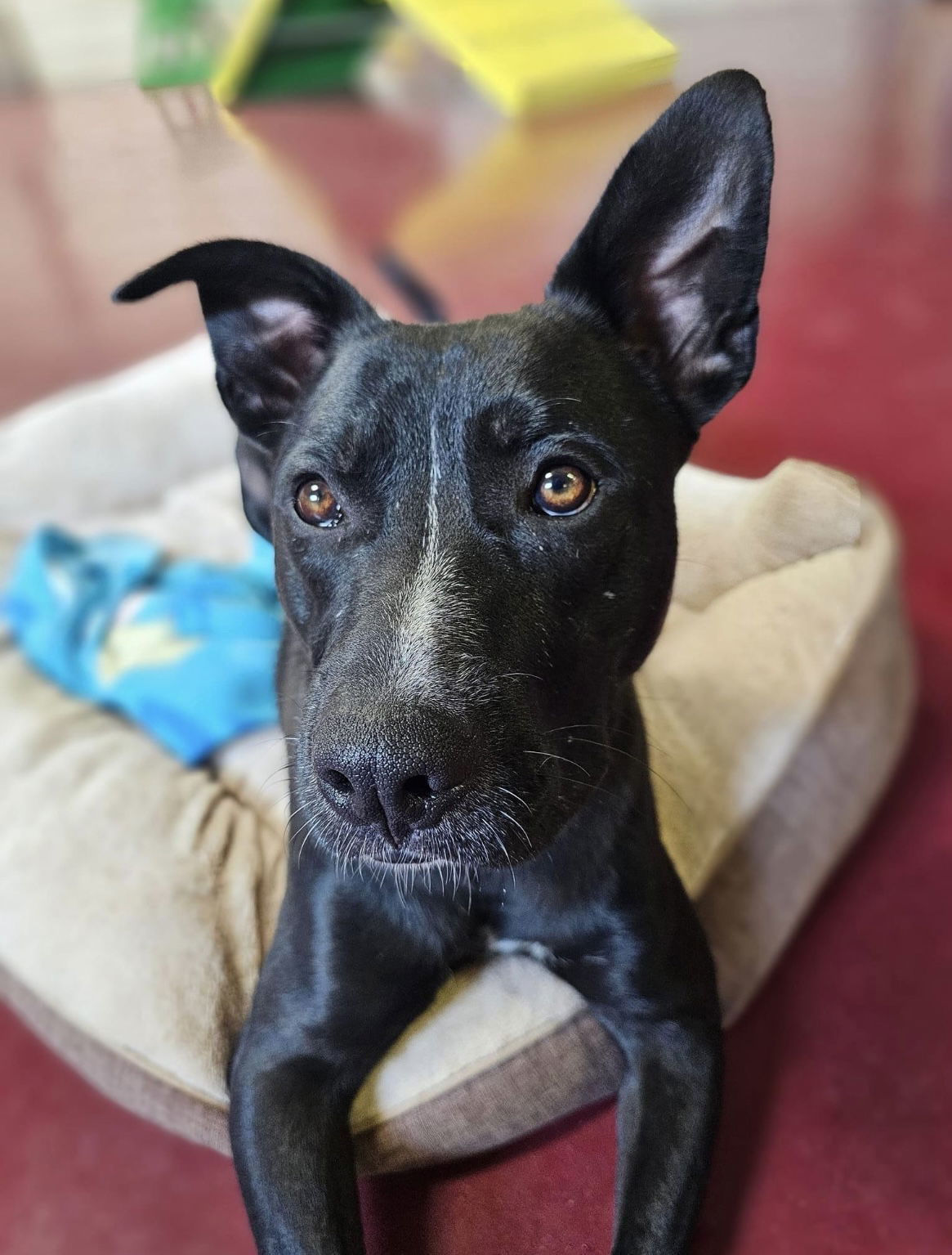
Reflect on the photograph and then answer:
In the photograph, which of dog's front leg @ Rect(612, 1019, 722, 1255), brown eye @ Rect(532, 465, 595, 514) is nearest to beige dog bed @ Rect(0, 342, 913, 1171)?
dog's front leg @ Rect(612, 1019, 722, 1255)

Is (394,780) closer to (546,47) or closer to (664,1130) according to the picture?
(664,1130)

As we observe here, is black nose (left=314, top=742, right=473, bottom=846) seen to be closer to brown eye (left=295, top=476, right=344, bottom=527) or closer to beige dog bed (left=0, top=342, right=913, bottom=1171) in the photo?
brown eye (left=295, top=476, right=344, bottom=527)

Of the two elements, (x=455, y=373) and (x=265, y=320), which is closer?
(x=455, y=373)

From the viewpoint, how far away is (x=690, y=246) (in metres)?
1.30

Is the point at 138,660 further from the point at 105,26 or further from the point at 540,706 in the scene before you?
the point at 105,26

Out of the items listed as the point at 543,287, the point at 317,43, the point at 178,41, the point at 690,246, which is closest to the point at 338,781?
the point at 690,246

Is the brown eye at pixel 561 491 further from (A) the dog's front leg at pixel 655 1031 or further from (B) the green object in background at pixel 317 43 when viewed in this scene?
(B) the green object in background at pixel 317 43

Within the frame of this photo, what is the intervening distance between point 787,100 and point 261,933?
7.07 feet

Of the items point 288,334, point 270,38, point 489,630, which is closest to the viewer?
point 489,630

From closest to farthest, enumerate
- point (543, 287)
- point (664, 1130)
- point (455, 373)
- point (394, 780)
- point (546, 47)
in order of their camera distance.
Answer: point (394, 780), point (455, 373), point (664, 1130), point (543, 287), point (546, 47)

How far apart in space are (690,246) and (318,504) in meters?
0.54

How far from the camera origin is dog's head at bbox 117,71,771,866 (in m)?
1.08

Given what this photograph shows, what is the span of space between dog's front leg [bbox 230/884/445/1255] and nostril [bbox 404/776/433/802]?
16.5 inches

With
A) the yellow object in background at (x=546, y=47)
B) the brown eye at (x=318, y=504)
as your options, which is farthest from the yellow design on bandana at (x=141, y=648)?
the yellow object in background at (x=546, y=47)
